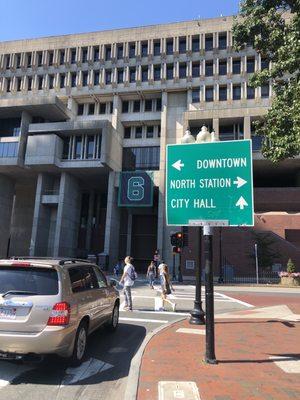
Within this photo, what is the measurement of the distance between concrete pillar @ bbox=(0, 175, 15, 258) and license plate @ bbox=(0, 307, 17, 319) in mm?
46037

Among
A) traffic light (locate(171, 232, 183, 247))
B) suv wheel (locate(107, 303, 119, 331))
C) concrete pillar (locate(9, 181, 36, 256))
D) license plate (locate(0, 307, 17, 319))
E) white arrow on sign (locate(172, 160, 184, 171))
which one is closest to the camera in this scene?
license plate (locate(0, 307, 17, 319))

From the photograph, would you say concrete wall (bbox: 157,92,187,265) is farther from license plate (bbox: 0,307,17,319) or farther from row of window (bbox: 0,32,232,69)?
license plate (bbox: 0,307,17,319)

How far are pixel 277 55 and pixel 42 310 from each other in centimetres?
846

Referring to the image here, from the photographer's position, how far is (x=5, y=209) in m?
50.1

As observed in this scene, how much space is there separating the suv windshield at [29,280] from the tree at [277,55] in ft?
21.0

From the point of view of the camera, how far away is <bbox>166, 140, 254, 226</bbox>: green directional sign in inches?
260

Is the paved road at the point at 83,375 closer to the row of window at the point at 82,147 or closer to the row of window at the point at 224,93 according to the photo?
the row of window at the point at 82,147

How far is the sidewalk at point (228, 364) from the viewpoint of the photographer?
502 centimetres

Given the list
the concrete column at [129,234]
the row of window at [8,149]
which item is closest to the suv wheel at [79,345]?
the row of window at [8,149]

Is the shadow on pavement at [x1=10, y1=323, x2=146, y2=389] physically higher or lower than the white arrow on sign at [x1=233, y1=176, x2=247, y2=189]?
lower

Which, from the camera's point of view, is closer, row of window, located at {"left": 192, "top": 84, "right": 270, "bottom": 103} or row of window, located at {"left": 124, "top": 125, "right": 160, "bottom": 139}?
row of window, located at {"left": 192, "top": 84, "right": 270, "bottom": 103}

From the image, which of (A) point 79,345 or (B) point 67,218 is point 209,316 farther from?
(B) point 67,218

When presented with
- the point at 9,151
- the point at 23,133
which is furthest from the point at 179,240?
the point at 23,133

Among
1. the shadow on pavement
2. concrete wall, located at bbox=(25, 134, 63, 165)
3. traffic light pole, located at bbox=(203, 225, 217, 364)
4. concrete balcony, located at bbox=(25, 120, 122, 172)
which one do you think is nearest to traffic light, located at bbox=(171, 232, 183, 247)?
the shadow on pavement
